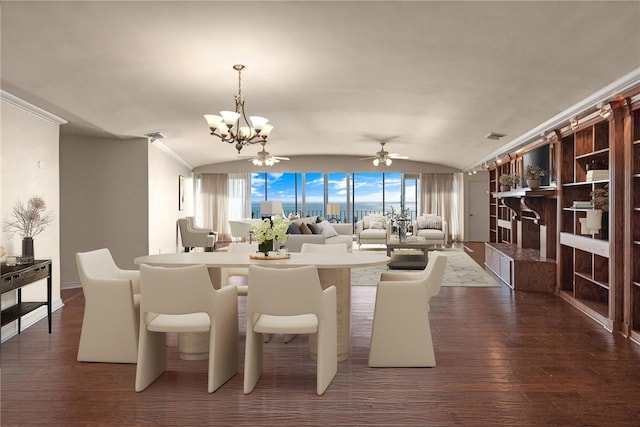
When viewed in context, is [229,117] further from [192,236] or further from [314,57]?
[192,236]

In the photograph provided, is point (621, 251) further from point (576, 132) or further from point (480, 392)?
point (480, 392)

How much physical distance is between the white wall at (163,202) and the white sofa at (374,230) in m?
4.31

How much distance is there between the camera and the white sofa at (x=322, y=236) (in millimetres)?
8453

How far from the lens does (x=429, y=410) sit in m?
2.78

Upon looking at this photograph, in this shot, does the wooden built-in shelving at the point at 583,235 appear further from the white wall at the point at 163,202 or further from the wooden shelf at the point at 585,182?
the white wall at the point at 163,202

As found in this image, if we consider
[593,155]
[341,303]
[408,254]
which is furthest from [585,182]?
[408,254]

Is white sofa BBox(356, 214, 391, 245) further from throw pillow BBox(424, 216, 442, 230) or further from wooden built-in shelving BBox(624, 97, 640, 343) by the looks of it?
wooden built-in shelving BBox(624, 97, 640, 343)

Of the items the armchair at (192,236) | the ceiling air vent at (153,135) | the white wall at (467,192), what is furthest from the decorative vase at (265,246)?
the white wall at (467,192)

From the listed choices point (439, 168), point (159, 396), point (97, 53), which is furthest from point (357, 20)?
point (439, 168)

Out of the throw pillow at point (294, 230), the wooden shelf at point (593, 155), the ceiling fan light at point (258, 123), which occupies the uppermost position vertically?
the ceiling fan light at point (258, 123)

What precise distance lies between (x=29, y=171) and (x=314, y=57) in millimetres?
3180

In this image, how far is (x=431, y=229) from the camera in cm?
1199

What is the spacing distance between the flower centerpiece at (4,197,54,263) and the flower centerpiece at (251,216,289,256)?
7.41ft

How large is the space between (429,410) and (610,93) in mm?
3281
